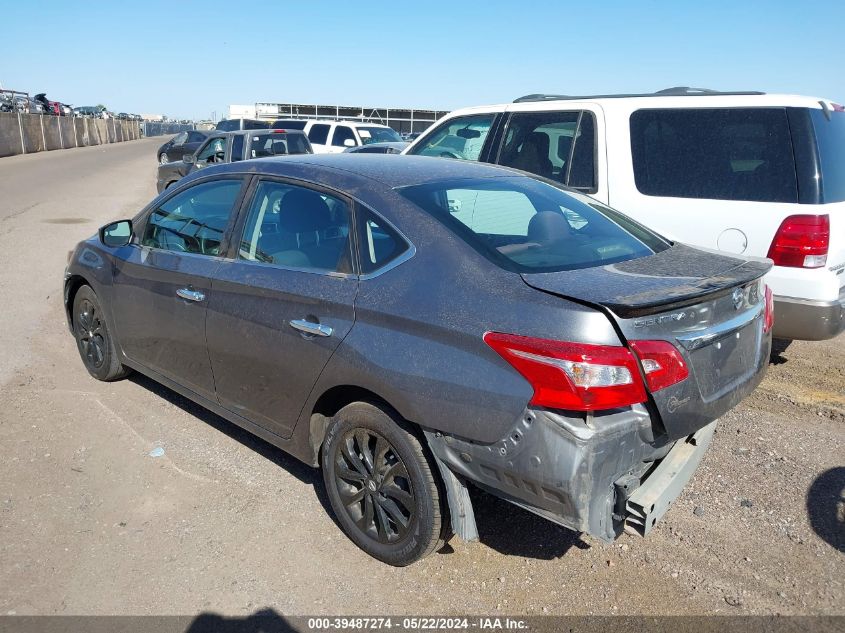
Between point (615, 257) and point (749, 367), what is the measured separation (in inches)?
29.2

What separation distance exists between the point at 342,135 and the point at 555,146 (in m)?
12.6

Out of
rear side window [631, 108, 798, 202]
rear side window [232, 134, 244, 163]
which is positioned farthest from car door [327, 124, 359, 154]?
rear side window [631, 108, 798, 202]

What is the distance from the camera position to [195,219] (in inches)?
165

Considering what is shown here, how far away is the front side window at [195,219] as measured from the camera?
155 inches

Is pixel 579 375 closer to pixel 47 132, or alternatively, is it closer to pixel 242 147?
pixel 242 147

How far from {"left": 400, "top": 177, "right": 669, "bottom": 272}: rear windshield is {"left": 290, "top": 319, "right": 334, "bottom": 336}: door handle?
2.29 feet

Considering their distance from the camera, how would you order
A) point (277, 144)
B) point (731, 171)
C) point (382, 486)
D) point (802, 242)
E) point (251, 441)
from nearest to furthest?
1. point (382, 486)
2. point (251, 441)
3. point (802, 242)
4. point (731, 171)
5. point (277, 144)

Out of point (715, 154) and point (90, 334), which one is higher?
point (715, 154)

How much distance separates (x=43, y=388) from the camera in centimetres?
500

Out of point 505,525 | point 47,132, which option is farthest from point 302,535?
point 47,132

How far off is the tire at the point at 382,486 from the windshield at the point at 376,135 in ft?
50.4

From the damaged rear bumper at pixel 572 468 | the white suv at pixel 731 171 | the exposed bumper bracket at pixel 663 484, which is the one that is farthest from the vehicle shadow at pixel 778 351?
the damaged rear bumper at pixel 572 468

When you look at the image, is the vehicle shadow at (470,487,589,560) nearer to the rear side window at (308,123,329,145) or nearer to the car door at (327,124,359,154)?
the car door at (327,124,359,154)

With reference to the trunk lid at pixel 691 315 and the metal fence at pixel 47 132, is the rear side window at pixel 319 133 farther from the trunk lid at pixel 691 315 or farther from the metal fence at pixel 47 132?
the metal fence at pixel 47 132
